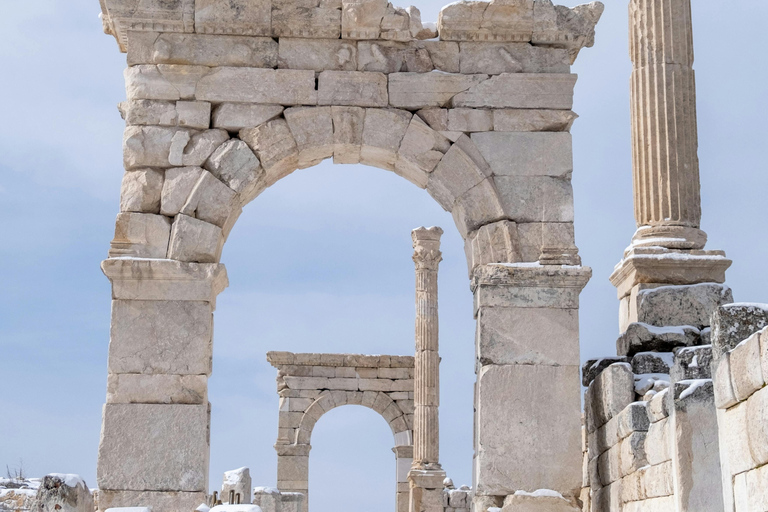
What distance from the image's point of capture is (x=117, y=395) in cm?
842

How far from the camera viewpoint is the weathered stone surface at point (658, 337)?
8.84 meters

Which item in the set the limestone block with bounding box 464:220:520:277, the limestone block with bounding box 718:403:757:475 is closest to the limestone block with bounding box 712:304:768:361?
the limestone block with bounding box 718:403:757:475

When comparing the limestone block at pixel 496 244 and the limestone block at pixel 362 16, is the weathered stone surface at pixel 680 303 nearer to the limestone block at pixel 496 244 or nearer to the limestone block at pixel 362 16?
the limestone block at pixel 496 244

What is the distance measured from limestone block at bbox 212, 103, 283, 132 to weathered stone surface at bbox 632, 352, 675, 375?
12.9 feet

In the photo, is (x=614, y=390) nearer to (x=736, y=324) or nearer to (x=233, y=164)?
(x=736, y=324)

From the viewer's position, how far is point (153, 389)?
8438mm

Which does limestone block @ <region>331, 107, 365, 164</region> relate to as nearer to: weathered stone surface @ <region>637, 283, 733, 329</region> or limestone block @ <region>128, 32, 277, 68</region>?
limestone block @ <region>128, 32, 277, 68</region>

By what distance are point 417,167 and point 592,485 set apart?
337cm

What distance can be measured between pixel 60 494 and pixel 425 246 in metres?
12.9

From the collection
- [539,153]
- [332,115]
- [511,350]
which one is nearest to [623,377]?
[511,350]

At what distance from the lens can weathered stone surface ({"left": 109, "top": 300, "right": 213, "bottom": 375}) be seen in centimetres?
848

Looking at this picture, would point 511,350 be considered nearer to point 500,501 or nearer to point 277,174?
point 500,501

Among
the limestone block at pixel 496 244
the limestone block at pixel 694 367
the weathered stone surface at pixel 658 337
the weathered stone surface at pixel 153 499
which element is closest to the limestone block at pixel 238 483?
the weathered stone surface at pixel 153 499

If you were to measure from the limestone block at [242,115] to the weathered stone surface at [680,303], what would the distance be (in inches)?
156
